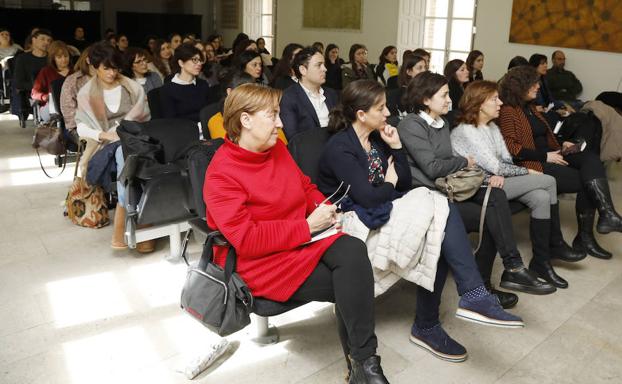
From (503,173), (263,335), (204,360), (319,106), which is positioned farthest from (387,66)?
(204,360)

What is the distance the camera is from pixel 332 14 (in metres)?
11.1

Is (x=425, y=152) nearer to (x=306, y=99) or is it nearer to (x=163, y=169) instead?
(x=306, y=99)

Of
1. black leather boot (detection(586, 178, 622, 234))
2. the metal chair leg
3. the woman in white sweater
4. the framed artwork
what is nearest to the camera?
the metal chair leg

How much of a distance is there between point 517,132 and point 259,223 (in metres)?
2.14

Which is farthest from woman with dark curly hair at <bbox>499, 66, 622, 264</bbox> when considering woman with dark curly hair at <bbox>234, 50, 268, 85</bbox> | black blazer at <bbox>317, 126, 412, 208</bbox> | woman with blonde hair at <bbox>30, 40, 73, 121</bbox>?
woman with blonde hair at <bbox>30, 40, 73, 121</bbox>

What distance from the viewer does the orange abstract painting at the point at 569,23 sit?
742 cm

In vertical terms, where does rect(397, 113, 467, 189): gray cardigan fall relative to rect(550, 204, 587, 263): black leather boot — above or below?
above

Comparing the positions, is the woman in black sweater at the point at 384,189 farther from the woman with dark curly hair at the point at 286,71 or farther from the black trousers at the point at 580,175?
the woman with dark curly hair at the point at 286,71

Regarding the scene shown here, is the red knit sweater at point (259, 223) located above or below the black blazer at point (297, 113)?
below

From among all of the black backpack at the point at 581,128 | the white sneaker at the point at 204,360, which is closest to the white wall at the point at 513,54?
the black backpack at the point at 581,128

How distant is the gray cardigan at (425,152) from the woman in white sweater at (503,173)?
233mm

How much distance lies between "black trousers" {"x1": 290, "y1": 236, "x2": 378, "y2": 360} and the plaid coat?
1827 mm

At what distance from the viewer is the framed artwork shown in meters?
10.6

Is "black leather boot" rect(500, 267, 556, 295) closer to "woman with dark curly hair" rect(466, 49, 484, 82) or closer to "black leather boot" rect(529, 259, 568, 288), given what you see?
"black leather boot" rect(529, 259, 568, 288)
